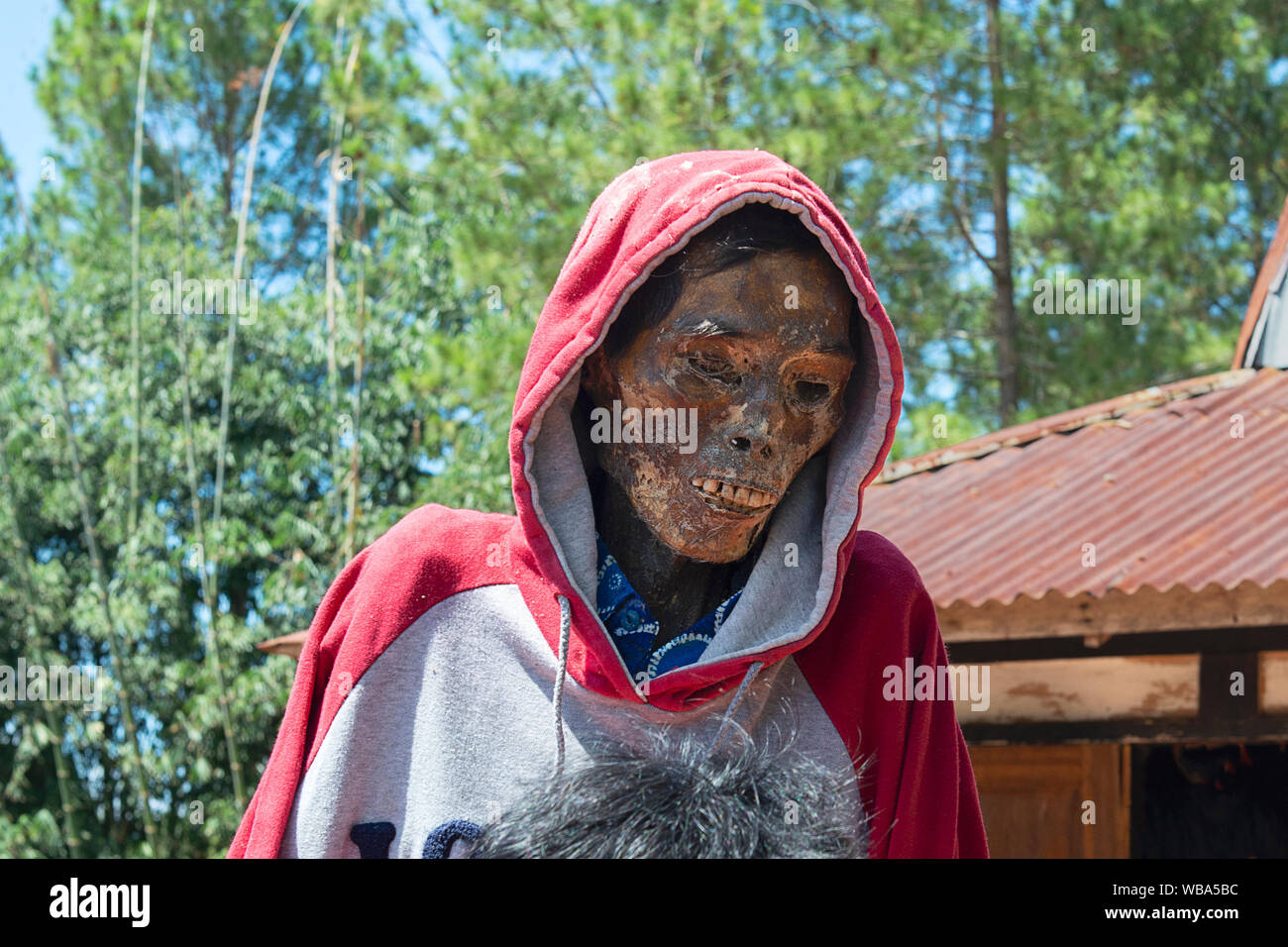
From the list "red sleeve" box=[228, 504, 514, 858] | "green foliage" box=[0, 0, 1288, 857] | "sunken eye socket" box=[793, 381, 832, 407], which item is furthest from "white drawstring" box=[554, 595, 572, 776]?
"green foliage" box=[0, 0, 1288, 857]

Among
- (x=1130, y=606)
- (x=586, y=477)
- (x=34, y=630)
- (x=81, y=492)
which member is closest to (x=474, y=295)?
(x=34, y=630)

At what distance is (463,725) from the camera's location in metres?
1.81

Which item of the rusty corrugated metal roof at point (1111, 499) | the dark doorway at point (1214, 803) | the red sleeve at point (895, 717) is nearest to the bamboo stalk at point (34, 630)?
the rusty corrugated metal roof at point (1111, 499)

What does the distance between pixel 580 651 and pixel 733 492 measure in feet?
0.89

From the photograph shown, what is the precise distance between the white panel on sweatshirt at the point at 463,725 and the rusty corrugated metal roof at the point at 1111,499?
2.84m

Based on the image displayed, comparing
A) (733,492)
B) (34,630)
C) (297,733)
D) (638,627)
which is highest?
(733,492)

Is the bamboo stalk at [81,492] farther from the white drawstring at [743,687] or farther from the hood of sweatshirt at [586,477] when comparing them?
the white drawstring at [743,687]

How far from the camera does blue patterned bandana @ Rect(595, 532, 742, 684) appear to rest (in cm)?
187

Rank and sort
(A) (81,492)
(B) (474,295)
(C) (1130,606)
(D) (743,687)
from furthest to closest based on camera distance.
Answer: (B) (474,295)
(A) (81,492)
(C) (1130,606)
(D) (743,687)

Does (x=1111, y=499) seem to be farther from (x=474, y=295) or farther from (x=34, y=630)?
(x=474, y=295)

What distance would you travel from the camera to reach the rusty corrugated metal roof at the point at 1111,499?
458cm

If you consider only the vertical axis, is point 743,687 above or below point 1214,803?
above

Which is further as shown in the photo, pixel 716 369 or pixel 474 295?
pixel 474 295

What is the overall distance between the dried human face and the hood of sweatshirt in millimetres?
55
